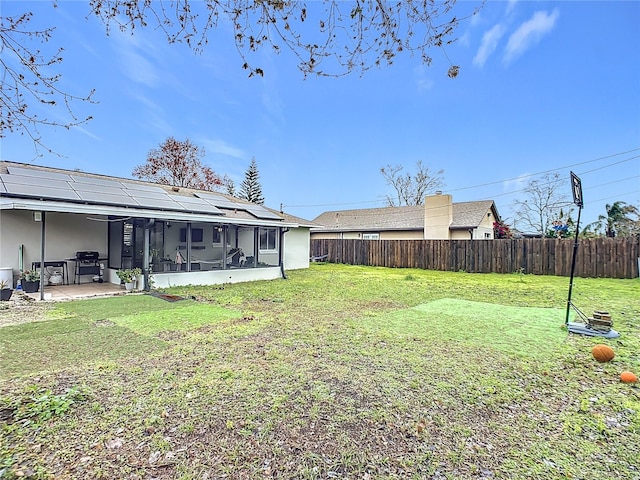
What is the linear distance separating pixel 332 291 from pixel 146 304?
4.98m

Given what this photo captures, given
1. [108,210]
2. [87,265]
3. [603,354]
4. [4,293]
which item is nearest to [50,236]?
[87,265]

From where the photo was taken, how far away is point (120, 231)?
10.7 metres

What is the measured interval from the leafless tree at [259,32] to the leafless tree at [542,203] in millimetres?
26873

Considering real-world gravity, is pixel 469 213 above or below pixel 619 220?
above

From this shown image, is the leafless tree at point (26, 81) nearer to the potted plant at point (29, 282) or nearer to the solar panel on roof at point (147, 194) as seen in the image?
the potted plant at point (29, 282)

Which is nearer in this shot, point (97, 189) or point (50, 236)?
point (50, 236)

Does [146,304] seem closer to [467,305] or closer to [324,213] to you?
[467,305]

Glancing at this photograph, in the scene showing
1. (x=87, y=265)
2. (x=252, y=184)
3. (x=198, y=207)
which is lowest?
(x=87, y=265)

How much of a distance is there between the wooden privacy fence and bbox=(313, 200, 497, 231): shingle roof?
300 cm

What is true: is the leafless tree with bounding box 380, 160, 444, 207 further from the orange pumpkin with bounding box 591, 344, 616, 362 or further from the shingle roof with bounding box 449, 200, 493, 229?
the orange pumpkin with bounding box 591, 344, 616, 362

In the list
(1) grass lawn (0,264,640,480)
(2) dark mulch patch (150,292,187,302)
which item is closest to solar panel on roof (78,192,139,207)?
(2) dark mulch patch (150,292,187,302)

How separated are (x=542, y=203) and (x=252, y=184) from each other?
27231 mm

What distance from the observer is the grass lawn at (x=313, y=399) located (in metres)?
2.22

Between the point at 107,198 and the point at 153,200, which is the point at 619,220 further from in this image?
the point at 107,198
